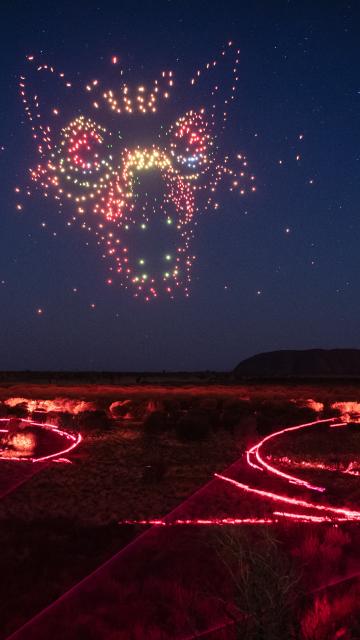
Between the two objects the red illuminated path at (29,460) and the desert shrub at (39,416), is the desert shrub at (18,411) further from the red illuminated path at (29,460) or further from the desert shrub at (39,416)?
the red illuminated path at (29,460)

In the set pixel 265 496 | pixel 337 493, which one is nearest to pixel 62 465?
pixel 265 496

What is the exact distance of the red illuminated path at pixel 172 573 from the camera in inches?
234

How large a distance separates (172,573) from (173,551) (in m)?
0.81

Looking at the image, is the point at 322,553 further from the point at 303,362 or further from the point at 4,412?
the point at 303,362

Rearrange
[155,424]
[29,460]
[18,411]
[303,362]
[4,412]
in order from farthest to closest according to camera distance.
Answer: [303,362] < [18,411] < [4,412] < [155,424] < [29,460]

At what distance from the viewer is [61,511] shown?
1070 centimetres

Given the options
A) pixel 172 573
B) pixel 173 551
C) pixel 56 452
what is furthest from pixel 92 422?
pixel 172 573

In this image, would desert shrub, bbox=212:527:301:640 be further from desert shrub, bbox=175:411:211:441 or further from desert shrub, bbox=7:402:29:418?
desert shrub, bbox=7:402:29:418

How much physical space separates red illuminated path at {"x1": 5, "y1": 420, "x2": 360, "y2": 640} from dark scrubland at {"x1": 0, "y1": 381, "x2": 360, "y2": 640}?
23 mm

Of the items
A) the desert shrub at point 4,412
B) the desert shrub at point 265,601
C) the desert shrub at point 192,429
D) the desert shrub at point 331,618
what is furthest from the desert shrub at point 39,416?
the desert shrub at point 265,601

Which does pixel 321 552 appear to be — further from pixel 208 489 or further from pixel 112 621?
pixel 208 489

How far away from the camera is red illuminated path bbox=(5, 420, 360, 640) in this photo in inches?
234

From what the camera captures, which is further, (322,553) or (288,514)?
(288,514)

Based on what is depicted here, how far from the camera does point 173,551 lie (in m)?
8.23
